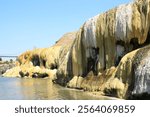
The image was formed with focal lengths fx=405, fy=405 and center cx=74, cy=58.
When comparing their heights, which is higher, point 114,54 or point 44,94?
point 114,54

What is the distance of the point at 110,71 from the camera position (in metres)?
34.8

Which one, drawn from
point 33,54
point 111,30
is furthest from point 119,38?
point 33,54

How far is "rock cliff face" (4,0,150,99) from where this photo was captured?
27172 millimetres

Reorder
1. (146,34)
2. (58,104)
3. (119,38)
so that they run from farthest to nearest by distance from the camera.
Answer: (119,38) → (146,34) → (58,104)

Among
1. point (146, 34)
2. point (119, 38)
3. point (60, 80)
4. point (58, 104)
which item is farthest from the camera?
point (60, 80)

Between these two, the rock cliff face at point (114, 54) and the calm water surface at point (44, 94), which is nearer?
the rock cliff face at point (114, 54)

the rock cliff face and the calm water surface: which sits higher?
the rock cliff face

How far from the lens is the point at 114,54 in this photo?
35312 mm

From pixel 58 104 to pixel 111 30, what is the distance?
79.1ft

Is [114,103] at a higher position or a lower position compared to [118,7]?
lower

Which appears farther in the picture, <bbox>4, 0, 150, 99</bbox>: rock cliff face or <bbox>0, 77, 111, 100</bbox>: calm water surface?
<bbox>0, 77, 111, 100</bbox>: calm water surface

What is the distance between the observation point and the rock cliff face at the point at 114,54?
27172mm

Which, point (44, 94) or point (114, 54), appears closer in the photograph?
point (114, 54)

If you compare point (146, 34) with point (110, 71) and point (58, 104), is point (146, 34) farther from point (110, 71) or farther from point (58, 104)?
point (58, 104)
